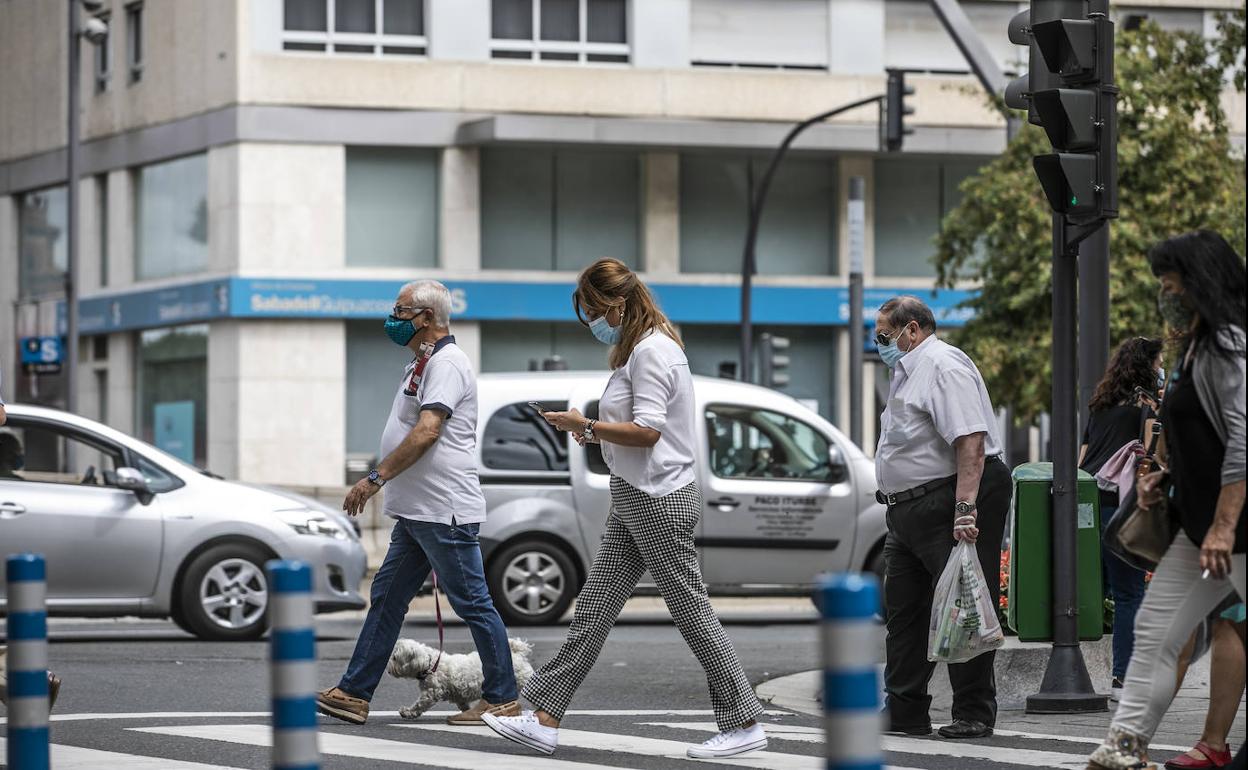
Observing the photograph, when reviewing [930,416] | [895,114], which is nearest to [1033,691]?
[930,416]

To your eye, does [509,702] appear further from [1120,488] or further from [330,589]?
[330,589]

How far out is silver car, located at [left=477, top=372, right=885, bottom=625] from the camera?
1549 centimetres

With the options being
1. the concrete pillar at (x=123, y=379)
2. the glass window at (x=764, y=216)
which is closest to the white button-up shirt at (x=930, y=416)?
the glass window at (x=764, y=216)

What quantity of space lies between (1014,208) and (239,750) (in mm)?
18905

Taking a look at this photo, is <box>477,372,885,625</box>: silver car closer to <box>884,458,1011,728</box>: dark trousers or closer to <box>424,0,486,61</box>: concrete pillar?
<box>884,458,1011,728</box>: dark trousers

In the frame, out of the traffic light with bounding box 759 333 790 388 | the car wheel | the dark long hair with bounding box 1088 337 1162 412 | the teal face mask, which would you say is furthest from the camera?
the traffic light with bounding box 759 333 790 388

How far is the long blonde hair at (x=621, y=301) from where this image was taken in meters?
7.85

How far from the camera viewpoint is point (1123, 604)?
962 centimetres

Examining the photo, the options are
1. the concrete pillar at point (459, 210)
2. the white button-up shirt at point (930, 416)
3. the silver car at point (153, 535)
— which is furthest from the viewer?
the concrete pillar at point (459, 210)

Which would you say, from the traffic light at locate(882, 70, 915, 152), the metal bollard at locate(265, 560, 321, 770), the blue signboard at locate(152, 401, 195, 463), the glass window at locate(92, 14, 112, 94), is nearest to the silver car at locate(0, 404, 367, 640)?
the metal bollard at locate(265, 560, 321, 770)

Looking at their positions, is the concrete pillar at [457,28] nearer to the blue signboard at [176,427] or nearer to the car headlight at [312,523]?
the blue signboard at [176,427]

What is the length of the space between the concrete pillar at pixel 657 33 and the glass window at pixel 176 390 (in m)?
7.63

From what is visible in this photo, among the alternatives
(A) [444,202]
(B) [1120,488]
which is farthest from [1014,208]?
(B) [1120,488]

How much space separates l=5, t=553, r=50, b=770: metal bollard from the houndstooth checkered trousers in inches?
95.9
